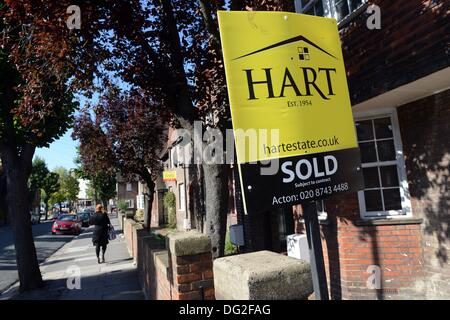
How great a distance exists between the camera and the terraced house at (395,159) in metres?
4.62

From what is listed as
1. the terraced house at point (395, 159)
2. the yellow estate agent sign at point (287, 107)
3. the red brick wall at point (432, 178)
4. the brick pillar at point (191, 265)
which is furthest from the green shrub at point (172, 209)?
the yellow estate agent sign at point (287, 107)

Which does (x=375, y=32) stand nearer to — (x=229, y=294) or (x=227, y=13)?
(x=227, y=13)

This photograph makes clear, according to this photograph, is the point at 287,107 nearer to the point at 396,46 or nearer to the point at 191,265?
the point at 191,265

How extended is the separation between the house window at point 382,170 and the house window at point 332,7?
174 cm

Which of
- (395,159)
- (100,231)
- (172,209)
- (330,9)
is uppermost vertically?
(330,9)

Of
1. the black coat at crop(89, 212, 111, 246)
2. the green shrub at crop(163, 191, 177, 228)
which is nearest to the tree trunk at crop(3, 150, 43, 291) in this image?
the black coat at crop(89, 212, 111, 246)

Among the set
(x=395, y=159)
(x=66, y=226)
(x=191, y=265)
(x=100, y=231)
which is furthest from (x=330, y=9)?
(x=66, y=226)

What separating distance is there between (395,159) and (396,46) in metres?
1.83

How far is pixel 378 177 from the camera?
5.92 m

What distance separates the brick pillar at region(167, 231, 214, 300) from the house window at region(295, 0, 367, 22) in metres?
4.18

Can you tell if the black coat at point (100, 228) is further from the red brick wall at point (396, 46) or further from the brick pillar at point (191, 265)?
the red brick wall at point (396, 46)

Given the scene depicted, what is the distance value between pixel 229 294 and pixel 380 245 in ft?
13.8

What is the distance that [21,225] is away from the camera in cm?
828

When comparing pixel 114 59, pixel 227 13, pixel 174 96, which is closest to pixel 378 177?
pixel 174 96
